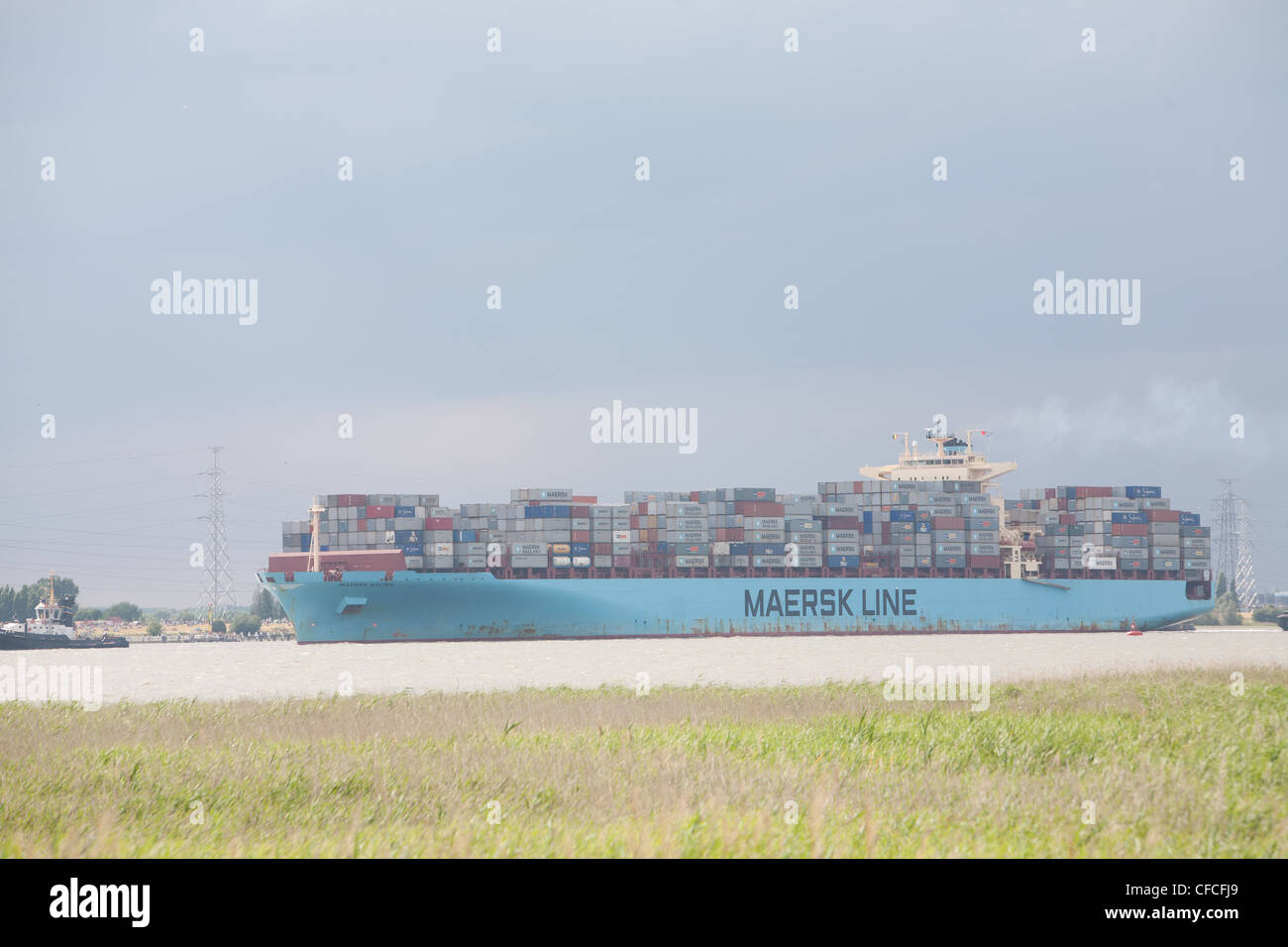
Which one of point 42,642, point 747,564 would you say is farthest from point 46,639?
point 747,564

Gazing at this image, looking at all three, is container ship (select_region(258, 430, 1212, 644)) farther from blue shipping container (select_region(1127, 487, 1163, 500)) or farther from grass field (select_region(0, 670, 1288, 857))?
grass field (select_region(0, 670, 1288, 857))

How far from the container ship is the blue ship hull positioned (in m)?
0.11

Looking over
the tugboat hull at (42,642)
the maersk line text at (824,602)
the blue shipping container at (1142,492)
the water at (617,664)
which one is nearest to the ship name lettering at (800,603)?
the maersk line text at (824,602)

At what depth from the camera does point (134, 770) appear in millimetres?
12109

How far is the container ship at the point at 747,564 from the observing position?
6538cm

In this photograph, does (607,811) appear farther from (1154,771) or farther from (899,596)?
(899,596)

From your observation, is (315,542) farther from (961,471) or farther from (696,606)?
(961,471)

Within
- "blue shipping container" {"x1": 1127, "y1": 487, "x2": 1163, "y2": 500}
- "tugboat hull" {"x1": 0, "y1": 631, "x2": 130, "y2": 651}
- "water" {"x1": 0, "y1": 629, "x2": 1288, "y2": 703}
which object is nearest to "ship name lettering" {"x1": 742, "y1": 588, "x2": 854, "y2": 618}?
"water" {"x1": 0, "y1": 629, "x2": 1288, "y2": 703}

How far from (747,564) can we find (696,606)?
15.8 ft

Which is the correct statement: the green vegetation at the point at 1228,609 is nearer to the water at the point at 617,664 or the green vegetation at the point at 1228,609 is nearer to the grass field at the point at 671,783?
the water at the point at 617,664

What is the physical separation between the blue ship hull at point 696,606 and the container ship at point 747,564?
0.37 ft

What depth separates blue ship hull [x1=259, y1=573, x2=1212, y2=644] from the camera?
64312 mm

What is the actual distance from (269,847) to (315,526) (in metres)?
59.8
